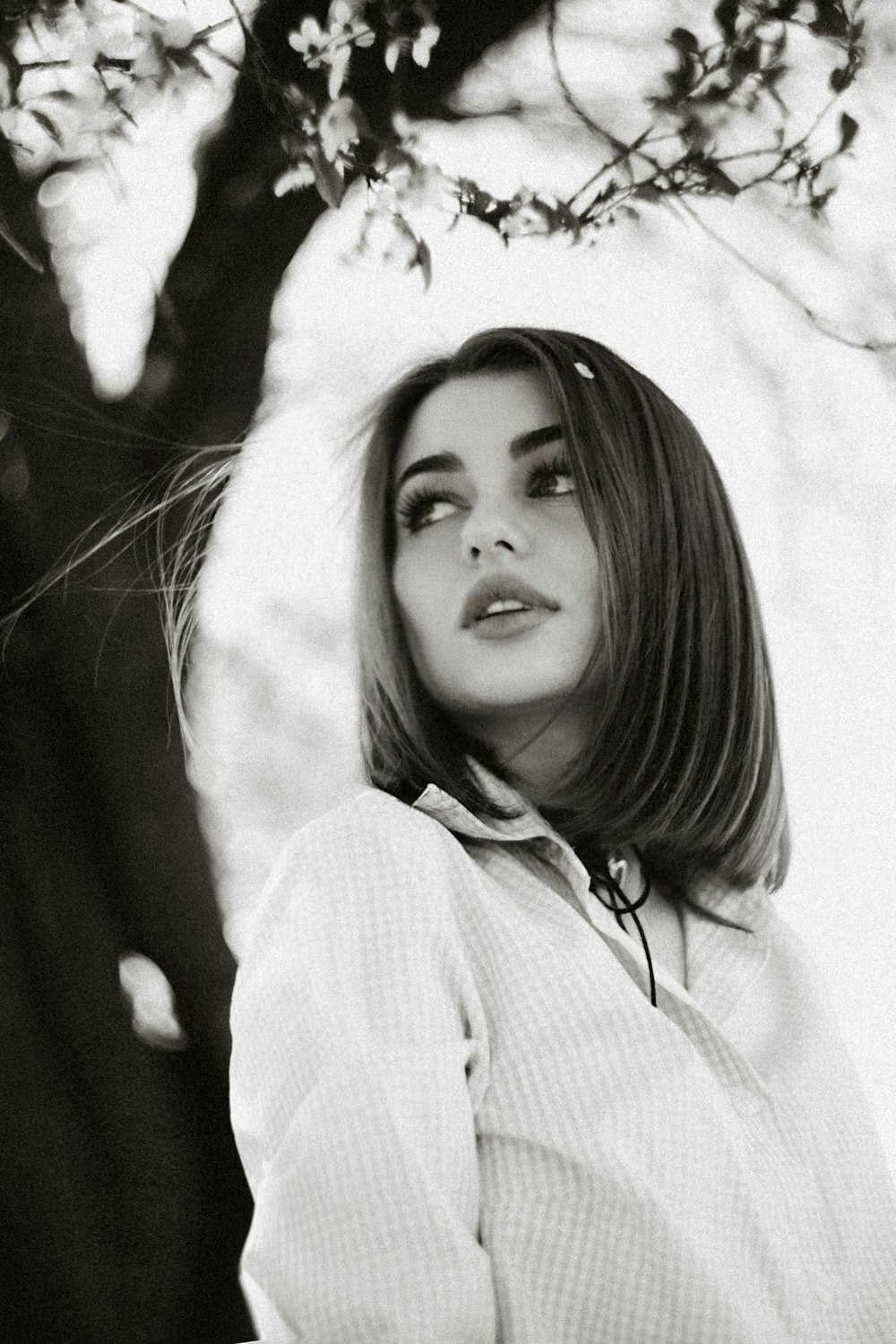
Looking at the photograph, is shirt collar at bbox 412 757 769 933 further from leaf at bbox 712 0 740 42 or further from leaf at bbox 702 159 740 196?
leaf at bbox 712 0 740 42

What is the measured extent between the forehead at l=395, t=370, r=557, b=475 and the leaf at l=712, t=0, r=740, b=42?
645mm

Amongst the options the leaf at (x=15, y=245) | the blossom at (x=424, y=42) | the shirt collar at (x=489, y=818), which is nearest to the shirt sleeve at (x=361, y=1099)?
the shirt collar at (x=489, y=818)

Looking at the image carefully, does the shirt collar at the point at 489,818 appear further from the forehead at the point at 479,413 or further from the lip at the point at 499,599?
the forehead at the point at 479,413

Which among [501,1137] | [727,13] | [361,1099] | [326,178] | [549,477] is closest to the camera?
[361,1099]

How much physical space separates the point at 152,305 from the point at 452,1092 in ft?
3.05

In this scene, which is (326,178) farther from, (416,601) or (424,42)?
(416,601)

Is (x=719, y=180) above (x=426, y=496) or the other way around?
above

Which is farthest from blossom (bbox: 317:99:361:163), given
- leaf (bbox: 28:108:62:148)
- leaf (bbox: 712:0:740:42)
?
leaf (bbox: 712:0:740:42)

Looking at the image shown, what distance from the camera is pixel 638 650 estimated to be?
51.8 inches

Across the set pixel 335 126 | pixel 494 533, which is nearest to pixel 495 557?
pixel 494 533

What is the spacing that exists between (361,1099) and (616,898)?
484 millimetres

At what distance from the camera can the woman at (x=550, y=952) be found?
2.91ft

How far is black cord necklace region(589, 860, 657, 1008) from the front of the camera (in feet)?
3.97

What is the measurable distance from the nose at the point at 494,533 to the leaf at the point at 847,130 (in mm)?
812
